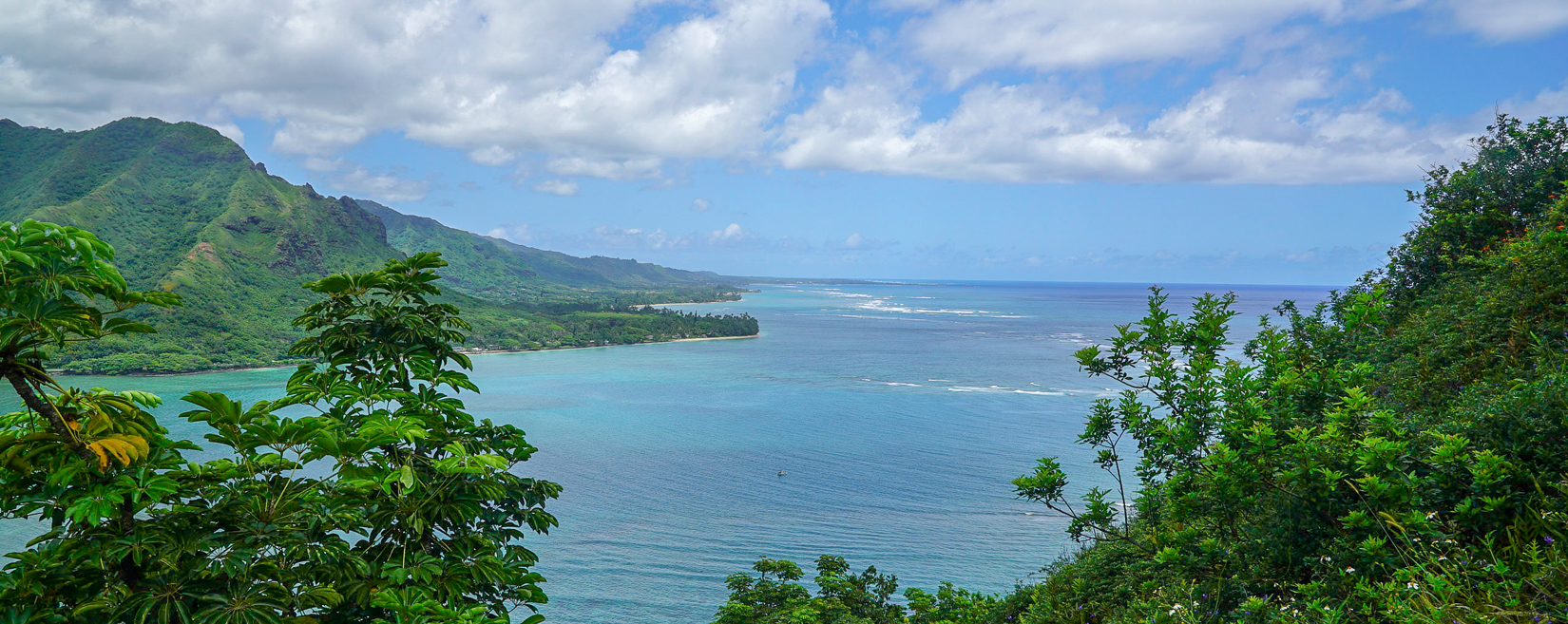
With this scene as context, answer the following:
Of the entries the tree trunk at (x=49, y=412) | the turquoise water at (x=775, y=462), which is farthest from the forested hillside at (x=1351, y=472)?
the turquoise water at (x=775, y=462)

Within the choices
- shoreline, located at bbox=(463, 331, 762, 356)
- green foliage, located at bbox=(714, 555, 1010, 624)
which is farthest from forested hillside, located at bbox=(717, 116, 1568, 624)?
shoreline, located at bbox=(463, 331, 762, 356)

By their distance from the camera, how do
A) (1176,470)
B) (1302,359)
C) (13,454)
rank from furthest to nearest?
(1302,359), (1176,470), (13,454)

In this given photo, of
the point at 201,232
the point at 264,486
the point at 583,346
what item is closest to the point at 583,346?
the point at 583,346

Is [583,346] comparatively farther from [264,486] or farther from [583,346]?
[264,486]

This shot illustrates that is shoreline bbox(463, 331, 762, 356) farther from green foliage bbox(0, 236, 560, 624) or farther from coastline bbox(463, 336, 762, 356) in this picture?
green foliage bbox(0, 236, 560, 624)

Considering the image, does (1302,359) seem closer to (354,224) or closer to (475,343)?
(475,343)

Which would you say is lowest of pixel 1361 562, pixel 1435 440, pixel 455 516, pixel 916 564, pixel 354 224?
pixel 916 564

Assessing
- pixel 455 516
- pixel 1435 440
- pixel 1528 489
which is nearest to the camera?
pixel 455 516

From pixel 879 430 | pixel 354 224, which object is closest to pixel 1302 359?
pixel 879 430
